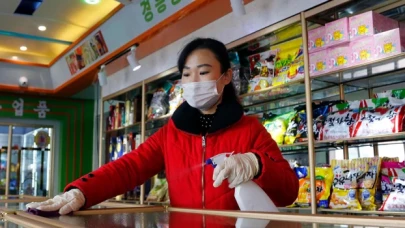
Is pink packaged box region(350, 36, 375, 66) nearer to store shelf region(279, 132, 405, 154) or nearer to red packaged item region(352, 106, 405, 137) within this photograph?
red packaged item region(352, 106, 405, 137)

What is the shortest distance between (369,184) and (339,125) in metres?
0.36

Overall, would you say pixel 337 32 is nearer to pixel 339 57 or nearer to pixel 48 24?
pixel 339 57

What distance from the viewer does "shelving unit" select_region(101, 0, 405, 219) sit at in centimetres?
229

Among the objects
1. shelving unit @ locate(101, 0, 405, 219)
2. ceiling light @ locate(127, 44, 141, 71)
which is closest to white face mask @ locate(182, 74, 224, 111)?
shelving unit @ locate(101, 0, 405, 219)

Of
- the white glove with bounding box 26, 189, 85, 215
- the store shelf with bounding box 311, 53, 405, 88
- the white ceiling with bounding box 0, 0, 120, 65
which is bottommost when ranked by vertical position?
the white glove with bounding box 26, 189, 85, 215

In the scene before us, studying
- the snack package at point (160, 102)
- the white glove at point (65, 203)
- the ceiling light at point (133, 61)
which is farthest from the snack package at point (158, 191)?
the white glove at point (65, 203)

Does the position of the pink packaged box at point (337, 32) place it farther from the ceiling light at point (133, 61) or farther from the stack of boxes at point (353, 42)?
the ceiling light at point (133, 61)

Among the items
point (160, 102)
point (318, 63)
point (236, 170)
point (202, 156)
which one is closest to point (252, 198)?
point (236, 170)

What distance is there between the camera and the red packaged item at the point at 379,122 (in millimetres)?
2088

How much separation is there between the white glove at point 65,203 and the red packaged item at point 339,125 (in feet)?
5.24

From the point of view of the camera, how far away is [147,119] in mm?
4047

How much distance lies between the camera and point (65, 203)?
1104 mm

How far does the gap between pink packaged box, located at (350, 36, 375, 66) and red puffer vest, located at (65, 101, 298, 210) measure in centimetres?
99

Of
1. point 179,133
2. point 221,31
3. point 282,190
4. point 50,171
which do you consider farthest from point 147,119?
point 50,171
